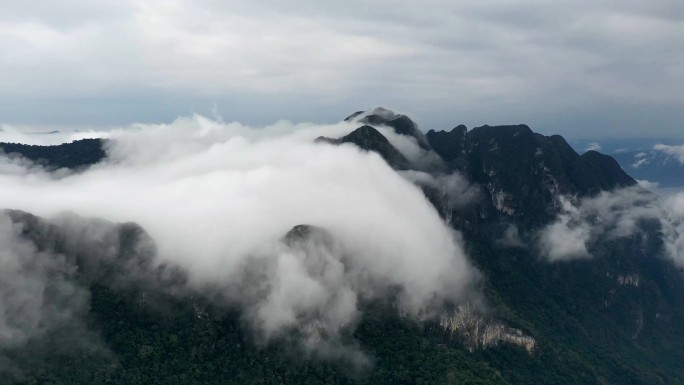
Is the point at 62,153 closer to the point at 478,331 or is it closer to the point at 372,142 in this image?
the point at 372,142

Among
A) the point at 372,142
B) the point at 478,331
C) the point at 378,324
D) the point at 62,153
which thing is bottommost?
the point at 478,331

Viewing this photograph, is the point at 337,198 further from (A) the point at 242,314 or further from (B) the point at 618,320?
(B) the point at 618,320

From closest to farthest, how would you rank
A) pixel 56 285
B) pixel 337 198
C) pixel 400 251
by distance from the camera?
pixel 56 285, pixel 400 251, pixel 337 198

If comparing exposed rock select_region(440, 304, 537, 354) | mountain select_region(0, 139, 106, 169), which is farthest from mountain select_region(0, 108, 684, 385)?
mountain select_region(0, 139, 106, 169)

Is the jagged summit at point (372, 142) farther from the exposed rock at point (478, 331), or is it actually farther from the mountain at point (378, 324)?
the exposed rock at point (478, 331)

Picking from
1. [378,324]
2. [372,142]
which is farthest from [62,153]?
[378,324]

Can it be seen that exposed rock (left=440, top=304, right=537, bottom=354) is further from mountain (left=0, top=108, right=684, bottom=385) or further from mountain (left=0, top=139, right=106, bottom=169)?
mountain (left=0, top=139, right=106, bottom=169)

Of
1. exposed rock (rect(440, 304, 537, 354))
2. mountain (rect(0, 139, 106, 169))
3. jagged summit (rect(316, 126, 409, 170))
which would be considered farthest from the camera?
mountain (rect(0, 139, 106, 169))

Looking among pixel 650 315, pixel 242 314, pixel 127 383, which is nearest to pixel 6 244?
pixel 127 383

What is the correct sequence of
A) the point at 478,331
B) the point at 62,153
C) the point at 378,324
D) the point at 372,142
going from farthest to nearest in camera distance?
the point at 62,153 → the point at 372,142 → the point at 478,331 → the point at 378,324
